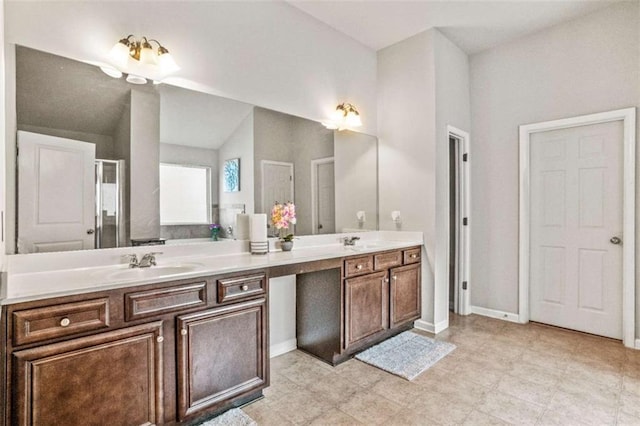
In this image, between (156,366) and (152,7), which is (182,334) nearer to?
(156,366)

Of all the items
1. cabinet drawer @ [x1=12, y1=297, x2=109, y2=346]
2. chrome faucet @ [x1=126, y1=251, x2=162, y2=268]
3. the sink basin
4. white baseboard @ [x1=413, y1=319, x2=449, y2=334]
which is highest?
chrome faucet @ [x1=126, y1=251, x2=162, y2=268]

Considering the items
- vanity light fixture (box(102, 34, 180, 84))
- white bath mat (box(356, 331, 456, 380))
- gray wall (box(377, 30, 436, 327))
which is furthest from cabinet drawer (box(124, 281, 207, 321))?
gray wall (box(377, 30, 436, 327))

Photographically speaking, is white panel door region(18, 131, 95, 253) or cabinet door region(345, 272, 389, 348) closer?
white panel door region(18, 131, 95, 253)

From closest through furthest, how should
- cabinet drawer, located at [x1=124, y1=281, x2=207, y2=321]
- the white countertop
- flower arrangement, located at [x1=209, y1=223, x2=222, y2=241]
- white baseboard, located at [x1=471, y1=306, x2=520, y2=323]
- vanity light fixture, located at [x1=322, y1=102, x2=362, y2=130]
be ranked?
the white countertop
cabinet drawer, located at [x1=124, y1=281, x2=207, y2=321]
flower arrangement, located at [x1=209, y1=223, x2=222, y2=241]
vanity light fixture, located at [x1=322, y1=102, x2=362, y2=130]
white baseboard, located at [x1=471, y1=306, x2=520, y2=323]

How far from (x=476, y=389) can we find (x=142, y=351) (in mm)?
2031

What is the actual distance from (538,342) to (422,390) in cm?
149

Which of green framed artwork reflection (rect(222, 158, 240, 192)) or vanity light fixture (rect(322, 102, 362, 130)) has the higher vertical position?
vanity light fixture (rect(322, 102, 362, 130))

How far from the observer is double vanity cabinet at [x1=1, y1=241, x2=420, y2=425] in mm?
1310

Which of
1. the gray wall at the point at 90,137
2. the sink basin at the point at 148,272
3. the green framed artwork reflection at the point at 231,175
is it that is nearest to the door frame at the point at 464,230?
the green framed artwork reflection at the point at 231,175

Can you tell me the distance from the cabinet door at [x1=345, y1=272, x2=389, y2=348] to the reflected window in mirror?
120cm

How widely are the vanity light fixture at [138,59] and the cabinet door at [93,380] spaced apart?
4.88ft

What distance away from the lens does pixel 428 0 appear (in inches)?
112

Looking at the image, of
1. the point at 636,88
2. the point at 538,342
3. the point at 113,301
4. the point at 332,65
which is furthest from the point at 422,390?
the point at 636,88

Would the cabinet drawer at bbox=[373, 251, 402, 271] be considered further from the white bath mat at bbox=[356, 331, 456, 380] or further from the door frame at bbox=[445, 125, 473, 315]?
the door frame at bbox=[445, 125, 473, 315]
